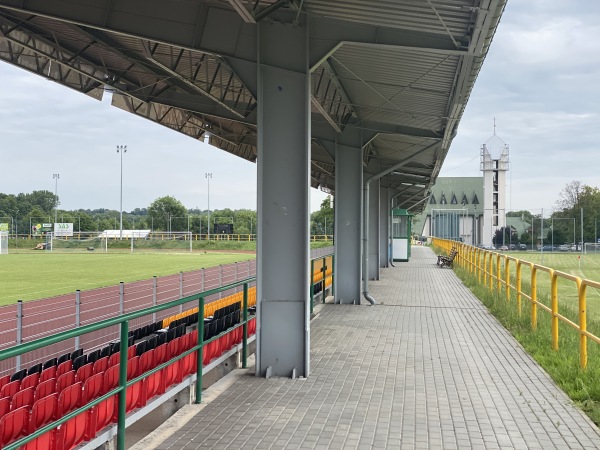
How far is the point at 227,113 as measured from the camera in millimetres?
12984

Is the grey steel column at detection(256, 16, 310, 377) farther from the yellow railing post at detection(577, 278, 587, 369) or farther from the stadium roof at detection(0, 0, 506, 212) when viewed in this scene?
the yellow railing post at detection(577, 278, 587, 369)

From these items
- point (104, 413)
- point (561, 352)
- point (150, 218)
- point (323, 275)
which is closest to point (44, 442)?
point (104, 413)

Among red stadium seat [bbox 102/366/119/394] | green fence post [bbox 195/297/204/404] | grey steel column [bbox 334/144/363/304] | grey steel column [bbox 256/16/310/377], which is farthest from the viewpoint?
grey steel column [bbox 334/144/363/304]

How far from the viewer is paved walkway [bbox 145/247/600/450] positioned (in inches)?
211

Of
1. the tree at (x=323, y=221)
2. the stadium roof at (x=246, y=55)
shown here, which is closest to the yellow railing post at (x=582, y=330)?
the stadium roof at (x=246, y=55)

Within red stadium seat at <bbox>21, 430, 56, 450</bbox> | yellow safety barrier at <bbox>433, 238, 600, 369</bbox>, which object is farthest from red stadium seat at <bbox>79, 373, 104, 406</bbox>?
yellow safety barrier at <bbox>433, 238, 600, 369</bbox>

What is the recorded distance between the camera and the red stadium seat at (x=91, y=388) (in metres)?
4.66

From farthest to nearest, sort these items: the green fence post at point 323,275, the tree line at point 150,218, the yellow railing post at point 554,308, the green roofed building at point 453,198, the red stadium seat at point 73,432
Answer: the tree line at point 150,218, the green roofed building at point 453,198, the green fence post at point 323,275, the yellow railing post at point 554,308, the red stadium seat at point 73,432

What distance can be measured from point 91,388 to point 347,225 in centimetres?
1093

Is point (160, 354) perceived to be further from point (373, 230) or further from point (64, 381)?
point (373, 230)

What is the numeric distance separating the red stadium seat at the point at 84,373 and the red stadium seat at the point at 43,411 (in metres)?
0.62

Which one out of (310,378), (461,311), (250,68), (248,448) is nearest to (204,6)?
(250,68)

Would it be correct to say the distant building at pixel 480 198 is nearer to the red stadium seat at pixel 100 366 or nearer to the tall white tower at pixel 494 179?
the tall white tower at pixel 494 179

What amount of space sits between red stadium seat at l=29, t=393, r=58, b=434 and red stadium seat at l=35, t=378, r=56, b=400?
14 centimetres
